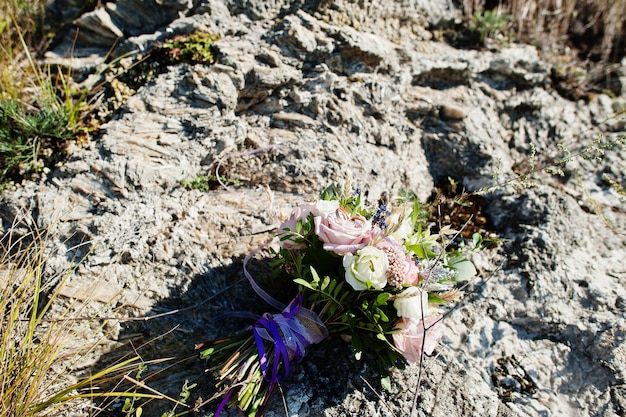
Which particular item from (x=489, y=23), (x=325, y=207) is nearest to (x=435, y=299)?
(x=325, y=207)

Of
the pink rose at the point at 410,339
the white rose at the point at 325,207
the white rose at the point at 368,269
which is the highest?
the white rose at the point at 325,207

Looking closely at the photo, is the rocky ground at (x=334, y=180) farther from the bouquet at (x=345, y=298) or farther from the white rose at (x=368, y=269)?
the white rose at (x=368, y=269)

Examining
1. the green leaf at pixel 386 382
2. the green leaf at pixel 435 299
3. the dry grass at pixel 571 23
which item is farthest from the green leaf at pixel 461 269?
the dry grass at pixel 571 23

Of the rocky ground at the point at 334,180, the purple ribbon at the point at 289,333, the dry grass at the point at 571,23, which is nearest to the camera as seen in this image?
the purple ribbon at the point at 289,333

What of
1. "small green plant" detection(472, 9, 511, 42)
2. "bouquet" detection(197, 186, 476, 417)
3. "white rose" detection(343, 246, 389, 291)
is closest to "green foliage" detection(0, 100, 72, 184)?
"bouquet" detection(197, 186, 476, 417)

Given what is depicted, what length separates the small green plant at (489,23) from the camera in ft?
15.2

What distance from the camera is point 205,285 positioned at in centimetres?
288

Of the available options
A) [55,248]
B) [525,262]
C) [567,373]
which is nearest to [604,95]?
[525,262]

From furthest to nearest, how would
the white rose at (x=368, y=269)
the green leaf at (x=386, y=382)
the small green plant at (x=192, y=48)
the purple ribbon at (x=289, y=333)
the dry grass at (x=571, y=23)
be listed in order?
1. the dry grass at (x=571, y=23)
2. the small green plant at (x=192, y=48)
3. the purple ribbon at (x=289, y=333)
4. the green leaf at (x=386, y=382)
5. the white rose at (x=368, y=269)

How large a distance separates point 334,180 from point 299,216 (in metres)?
0.95

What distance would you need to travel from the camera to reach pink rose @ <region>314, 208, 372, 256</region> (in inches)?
90.0

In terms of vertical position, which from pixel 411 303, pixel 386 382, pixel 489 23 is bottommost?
pixel 386 382

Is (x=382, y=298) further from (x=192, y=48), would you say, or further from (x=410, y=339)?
(x=192, y=48)

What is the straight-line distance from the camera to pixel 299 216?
8.24ft
